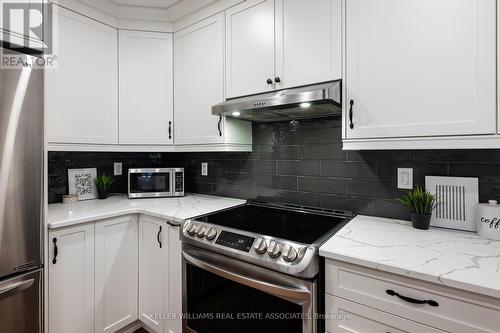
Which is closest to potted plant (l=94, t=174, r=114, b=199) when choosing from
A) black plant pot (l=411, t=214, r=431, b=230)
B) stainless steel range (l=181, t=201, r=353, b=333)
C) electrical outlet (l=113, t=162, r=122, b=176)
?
electrical outlet (l=113, t=162, r=122, b=176)

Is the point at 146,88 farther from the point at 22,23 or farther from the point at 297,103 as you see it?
the point at 297,103

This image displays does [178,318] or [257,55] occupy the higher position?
[257,55]

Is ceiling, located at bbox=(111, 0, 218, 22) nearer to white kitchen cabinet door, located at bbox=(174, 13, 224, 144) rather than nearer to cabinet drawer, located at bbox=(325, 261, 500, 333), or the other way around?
white kitchen cabinet door, located at bbox=(174, 13, 224, 144)

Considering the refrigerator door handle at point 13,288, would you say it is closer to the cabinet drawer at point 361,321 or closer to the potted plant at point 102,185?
the potted plant at point 102,185

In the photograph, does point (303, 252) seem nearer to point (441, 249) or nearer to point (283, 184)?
point (441, 249)

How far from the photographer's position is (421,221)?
4.20 ft

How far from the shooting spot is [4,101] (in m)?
1.13

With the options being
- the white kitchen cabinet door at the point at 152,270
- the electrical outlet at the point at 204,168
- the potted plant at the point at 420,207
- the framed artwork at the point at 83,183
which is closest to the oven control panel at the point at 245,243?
the white kitchen cabinet door at the point at 152,270

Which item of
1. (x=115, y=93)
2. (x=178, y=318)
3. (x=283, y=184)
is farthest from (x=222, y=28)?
(x=178, y=318)

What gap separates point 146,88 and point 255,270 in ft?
5.38

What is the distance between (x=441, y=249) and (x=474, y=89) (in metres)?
0.65

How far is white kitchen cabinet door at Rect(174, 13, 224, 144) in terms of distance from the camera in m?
1.78

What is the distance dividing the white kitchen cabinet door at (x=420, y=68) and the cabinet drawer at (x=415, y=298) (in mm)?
621

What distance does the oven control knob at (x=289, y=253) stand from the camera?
1033 millimetres
